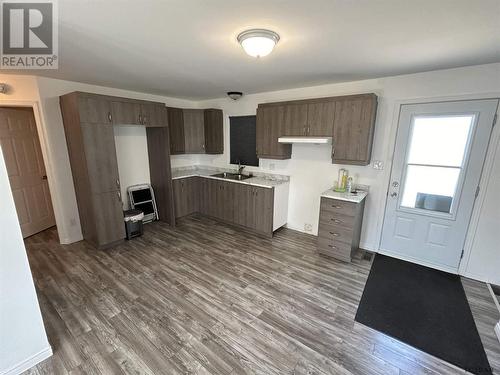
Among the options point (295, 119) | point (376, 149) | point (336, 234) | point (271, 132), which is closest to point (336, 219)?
point (336, 234)

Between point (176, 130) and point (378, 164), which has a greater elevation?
point (176, 130)

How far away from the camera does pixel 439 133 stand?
9.16ft

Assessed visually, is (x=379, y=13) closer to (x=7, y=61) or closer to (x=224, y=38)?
(x=224, y=38)

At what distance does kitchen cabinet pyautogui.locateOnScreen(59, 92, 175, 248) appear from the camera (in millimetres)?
3025

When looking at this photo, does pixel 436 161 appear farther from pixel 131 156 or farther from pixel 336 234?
pixel 131 156

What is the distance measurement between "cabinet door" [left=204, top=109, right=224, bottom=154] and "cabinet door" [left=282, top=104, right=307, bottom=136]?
173cm

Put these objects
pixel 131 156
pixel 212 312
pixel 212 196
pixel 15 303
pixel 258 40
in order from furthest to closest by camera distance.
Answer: pixel 212 196 → pixel 131 156 → pixel 212 312 → pixel 258 40 → pixel 15 303

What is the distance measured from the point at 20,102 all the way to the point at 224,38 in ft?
10.5

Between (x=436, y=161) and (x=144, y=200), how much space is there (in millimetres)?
4899

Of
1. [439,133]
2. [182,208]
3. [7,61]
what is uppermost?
[7,61]

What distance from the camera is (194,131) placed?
4.72 metres

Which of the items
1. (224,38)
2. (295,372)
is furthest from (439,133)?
(295,372)

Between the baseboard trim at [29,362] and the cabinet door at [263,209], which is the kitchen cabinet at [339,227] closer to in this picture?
the cabinet door at [263,209]
